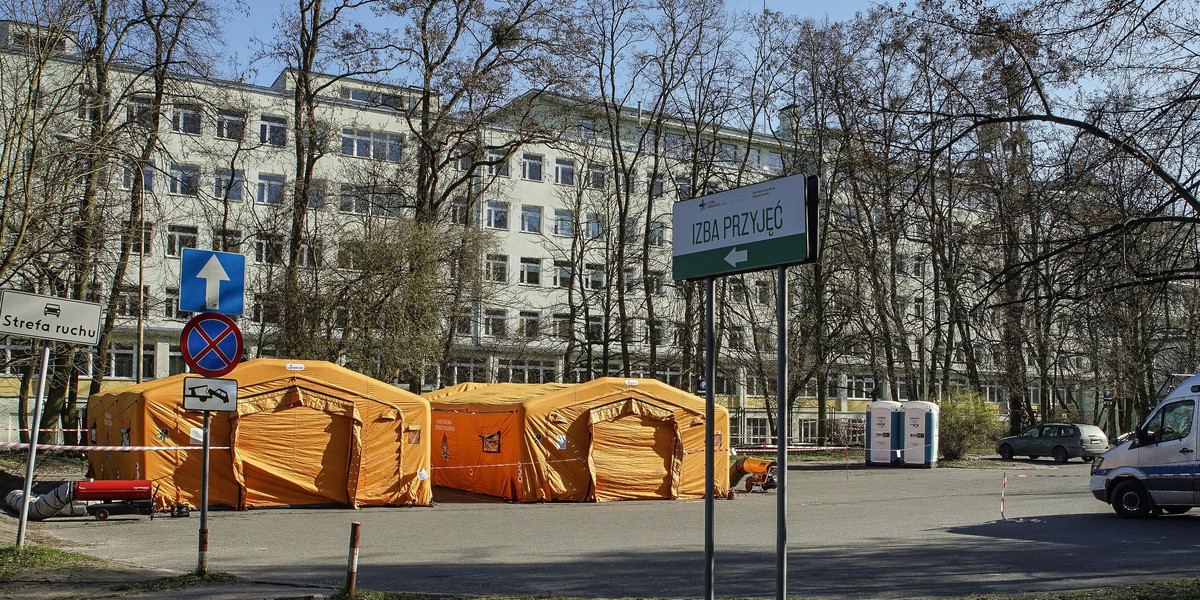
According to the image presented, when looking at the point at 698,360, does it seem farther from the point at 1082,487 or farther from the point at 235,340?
the point at 235,340

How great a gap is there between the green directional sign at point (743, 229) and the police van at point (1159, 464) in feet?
43.2

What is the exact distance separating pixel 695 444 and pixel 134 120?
1487 centimetres

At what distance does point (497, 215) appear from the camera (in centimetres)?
5281

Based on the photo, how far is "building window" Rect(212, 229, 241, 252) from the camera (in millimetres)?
30562

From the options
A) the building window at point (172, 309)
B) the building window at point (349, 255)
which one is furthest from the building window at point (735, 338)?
the building window at point (172, 309)

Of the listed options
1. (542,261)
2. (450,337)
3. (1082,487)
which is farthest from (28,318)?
(542,261)

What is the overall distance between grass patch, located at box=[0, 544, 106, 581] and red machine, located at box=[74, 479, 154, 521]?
5.14 metres

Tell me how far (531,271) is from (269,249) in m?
22.1

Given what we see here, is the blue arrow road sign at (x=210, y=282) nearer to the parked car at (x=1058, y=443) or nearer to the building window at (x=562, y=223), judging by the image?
the parked car at (x=1058, y=443)

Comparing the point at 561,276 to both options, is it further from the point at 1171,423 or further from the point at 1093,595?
the point at 1093,595

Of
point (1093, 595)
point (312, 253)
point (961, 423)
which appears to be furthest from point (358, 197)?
point (1093, 595)

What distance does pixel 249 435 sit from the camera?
18281 mm

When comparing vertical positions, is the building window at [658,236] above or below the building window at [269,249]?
above

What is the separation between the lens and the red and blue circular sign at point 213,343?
9766 millimetres
